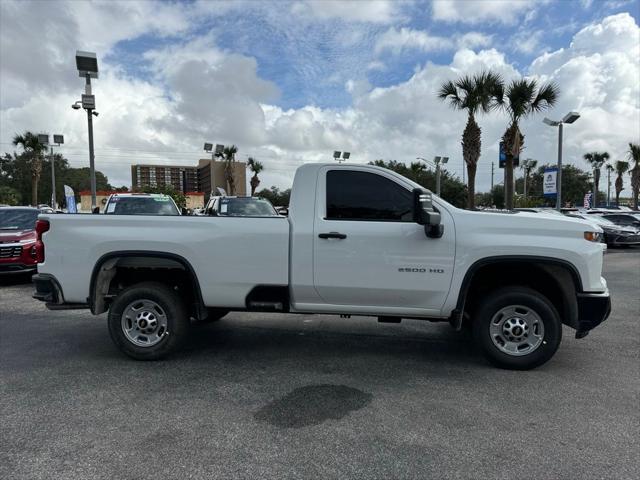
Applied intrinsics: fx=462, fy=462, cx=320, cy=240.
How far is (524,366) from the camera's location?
15.2ft

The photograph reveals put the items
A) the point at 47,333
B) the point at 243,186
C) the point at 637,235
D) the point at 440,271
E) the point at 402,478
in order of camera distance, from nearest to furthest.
→ the point at 402,478, the point at 440,271, the point at 47,333, the point at 637,235, the point at 243,186

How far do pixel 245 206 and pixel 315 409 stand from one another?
9.70m

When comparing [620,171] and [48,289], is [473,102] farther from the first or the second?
[620,171]

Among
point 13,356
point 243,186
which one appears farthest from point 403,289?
point 243,186

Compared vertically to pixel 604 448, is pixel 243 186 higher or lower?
higher

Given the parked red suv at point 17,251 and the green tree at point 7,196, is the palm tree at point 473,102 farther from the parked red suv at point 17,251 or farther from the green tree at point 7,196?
the green tree at point 7,196

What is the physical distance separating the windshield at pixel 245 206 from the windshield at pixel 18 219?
177 inches

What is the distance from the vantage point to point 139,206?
10836 mm

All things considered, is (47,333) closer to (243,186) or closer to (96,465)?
(96,465)

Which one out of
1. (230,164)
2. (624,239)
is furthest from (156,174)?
(624,239)

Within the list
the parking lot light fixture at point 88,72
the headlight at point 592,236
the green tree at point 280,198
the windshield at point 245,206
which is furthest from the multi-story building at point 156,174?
the headlight at point 592,236

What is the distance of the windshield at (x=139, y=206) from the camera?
10.6 m

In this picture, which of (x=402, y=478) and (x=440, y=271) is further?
(x=440, y=271)

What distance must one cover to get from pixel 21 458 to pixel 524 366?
4321 mm
